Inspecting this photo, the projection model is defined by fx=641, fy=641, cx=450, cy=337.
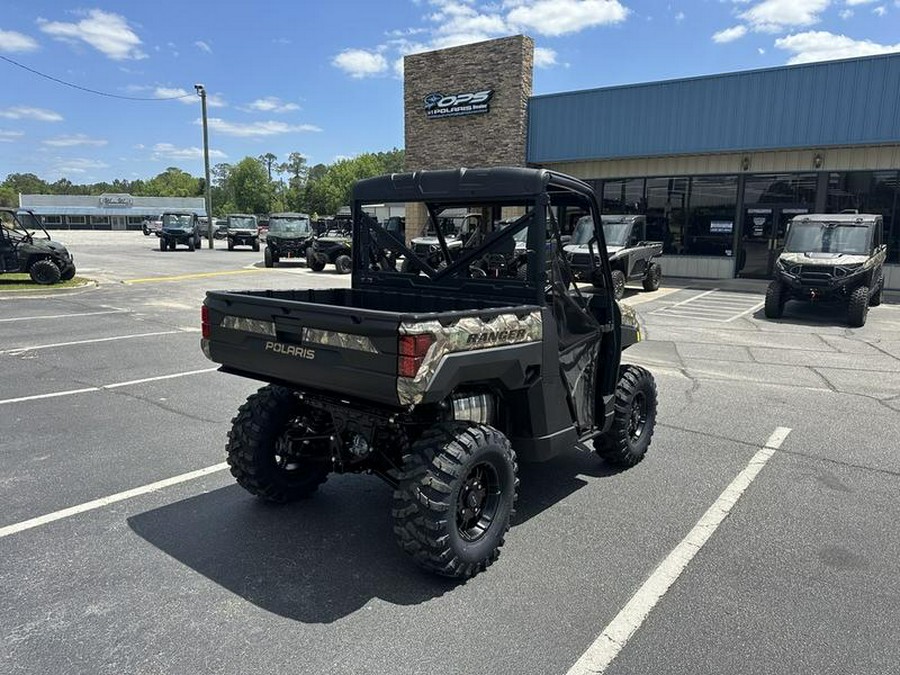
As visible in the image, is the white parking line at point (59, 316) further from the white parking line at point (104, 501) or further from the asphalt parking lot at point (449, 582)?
the white parking line at point (104, 501)

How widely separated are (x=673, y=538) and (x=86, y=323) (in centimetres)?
1089

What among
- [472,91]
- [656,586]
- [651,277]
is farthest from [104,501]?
[472,91]

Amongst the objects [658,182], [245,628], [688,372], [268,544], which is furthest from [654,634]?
[658,182]

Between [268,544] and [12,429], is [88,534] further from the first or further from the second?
[12,429]

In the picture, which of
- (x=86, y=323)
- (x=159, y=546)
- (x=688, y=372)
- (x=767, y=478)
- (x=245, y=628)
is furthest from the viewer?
(x=86, y=323)

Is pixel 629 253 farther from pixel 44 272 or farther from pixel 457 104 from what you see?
pixel 44 272

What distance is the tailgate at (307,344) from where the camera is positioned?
2986 millimetres

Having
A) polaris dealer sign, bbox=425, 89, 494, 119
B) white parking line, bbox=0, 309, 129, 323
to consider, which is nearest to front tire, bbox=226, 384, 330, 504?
white parking line, bbox=0, 309, 129, 323

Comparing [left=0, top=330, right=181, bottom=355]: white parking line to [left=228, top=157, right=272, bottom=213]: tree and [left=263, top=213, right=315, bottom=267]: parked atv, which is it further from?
[left=228, top=157, right=272, bottom=213]: tree

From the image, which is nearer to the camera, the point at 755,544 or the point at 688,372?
the point at 755,544

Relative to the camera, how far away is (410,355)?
2.91 m

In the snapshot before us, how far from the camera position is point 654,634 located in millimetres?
2871

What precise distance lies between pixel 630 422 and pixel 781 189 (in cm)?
1859

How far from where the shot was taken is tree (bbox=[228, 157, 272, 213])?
110m
